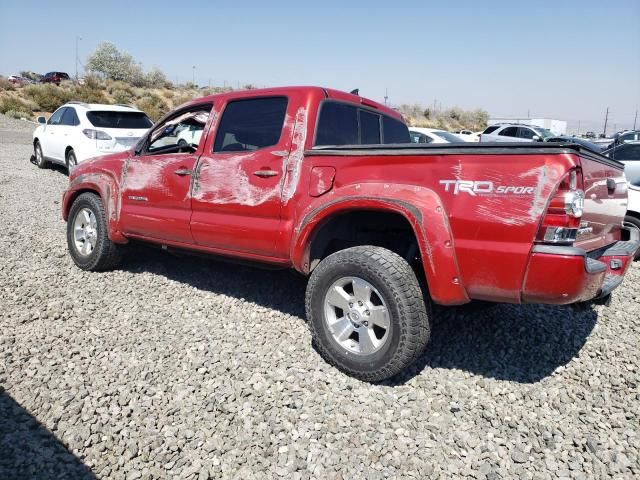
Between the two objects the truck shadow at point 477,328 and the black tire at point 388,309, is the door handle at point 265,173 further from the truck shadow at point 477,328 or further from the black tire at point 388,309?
the truck shadow at point 477,328

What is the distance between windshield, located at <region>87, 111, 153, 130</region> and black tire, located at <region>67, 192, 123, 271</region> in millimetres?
5424

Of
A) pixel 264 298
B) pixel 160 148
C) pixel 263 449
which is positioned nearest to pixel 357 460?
pixel 263 449

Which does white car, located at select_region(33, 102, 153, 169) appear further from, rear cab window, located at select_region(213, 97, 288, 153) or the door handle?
the door handle

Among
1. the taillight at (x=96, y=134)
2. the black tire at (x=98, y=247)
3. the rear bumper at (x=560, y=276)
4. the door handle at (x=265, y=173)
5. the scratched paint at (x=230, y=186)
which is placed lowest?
the black tire at (x=98, y=247)

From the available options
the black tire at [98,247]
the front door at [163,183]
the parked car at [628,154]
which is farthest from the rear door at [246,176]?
the parked car at [628,154]

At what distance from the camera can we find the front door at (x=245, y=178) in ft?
11.6

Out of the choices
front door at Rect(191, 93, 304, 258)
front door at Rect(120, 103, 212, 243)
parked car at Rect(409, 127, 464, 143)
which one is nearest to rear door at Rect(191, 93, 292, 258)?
front door at Rect(191, 93, 304, 258)

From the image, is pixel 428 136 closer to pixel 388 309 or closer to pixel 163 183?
pixel 163 183

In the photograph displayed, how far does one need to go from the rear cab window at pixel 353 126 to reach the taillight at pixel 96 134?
23.6ft

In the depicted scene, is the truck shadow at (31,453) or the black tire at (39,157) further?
the black tire at (39,157)

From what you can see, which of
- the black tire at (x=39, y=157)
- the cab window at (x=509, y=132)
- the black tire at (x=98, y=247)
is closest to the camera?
the black tire at (x=98, y=247)

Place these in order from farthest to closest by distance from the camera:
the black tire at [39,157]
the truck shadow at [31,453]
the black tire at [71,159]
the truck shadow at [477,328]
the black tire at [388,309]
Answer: the black tire at [39,157] → the black tire at [71,159] → the truck shadow at [477,328] → the black tire at [388,309] → the truck shadow at [31,453]

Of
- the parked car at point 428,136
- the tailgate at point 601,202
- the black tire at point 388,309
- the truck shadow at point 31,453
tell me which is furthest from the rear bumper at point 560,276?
the parked car at point 428,136

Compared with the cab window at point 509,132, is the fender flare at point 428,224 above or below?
below
